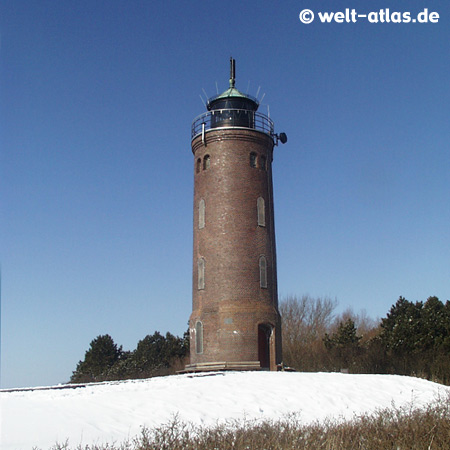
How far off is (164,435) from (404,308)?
28624 mm

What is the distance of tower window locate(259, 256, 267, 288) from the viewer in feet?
79.0

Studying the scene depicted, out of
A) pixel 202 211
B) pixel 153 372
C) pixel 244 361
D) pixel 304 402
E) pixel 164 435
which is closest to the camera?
pixel 164 435

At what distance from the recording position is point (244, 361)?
22984 mm

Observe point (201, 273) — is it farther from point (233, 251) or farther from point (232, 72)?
point (232, 72)

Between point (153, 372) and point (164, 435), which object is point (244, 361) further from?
point (153, 372)

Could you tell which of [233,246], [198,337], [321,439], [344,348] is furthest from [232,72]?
[321,439]

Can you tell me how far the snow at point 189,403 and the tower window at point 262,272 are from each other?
19.0ft

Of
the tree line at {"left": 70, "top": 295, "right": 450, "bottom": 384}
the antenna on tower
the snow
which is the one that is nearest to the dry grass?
the snow

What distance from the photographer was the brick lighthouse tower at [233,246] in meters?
23.3

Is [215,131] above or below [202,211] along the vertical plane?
above

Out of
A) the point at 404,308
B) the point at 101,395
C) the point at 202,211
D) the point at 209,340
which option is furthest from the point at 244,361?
the point at 404,308

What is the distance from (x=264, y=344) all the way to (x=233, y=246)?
4.18m

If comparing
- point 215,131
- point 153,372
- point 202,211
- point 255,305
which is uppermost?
point 215,131

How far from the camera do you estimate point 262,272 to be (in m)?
24.2
